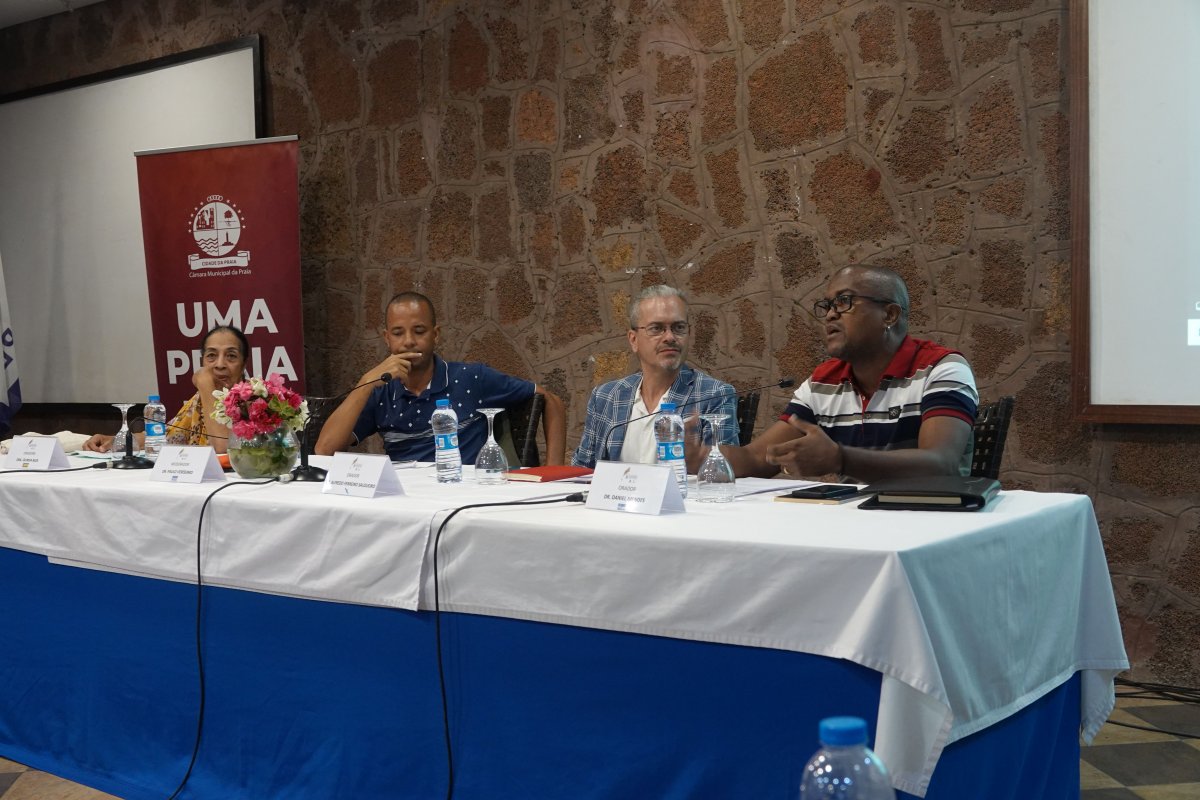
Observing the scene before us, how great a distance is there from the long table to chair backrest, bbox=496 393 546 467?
2.34 ft

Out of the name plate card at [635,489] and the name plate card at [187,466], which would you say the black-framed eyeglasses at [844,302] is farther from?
the name plate card at [187,466]

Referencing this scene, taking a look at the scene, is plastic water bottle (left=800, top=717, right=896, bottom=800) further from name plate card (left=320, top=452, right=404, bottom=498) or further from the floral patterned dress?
the floral patterned dress

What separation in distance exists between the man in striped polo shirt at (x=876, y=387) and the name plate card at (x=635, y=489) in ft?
2.00

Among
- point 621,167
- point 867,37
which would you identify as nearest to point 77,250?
point 621,167

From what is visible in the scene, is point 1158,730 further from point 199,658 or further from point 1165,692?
point 199,658

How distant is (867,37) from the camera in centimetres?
357

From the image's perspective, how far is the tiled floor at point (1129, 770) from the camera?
94.4 inches

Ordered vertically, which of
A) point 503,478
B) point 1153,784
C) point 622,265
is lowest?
point 1153,784

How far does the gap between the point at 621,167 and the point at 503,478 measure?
6.56 ft

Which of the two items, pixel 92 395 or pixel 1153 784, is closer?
pixel 1153 784

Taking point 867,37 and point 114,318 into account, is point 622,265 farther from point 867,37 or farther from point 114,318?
point 114,318

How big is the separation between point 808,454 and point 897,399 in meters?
0.59

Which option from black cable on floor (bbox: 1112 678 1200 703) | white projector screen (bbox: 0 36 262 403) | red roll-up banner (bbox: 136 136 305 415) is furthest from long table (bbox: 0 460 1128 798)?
white projector screen (bbox: 0 36 262 403)

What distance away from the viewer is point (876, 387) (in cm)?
251
